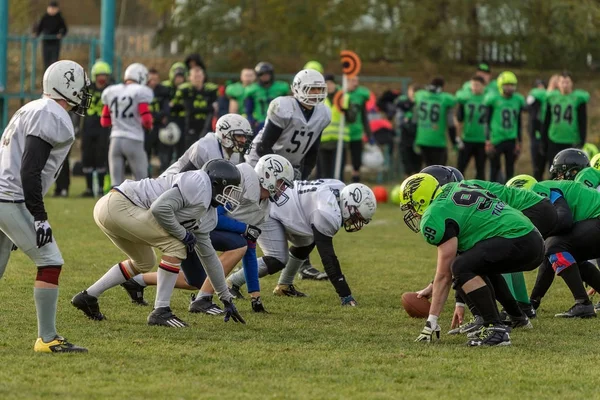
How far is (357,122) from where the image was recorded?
56.2 feet

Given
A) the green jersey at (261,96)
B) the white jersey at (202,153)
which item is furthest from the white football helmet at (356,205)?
the green jersey at (261,96)

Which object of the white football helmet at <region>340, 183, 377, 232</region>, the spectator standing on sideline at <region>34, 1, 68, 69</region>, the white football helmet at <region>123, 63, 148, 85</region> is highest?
the spectator standing on sideline at <region>34, 1, 68, 69</region>

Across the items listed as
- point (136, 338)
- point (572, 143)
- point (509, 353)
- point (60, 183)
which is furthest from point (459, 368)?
point (60, 183)

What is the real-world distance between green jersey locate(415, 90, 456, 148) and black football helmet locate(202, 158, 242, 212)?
9.96m

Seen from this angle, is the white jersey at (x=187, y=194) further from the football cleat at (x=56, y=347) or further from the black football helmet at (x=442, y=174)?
the black football helmet at (x=442, y=174)

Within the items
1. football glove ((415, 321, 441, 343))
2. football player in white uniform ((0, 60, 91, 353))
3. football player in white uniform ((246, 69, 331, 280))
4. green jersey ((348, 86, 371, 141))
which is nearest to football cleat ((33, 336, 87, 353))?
football player in white uniform ((0, 60, 91, 353))

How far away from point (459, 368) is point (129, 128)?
9003 millimetres

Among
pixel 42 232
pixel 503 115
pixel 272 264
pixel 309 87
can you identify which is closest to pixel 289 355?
pixel 42 232

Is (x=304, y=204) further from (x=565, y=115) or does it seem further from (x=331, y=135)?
(x=565, y=115)

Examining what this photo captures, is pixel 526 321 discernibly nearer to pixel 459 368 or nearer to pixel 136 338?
pixel 459 368

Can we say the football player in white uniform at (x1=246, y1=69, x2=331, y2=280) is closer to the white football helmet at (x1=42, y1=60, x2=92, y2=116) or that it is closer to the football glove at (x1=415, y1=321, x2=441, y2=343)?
the football glove at (x1=415, y1=321, x2=441, y2=343)

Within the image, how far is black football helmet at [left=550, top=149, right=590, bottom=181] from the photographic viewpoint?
8.69m

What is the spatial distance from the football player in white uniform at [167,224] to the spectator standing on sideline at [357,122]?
9.65 meters

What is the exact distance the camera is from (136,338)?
22.7ft
